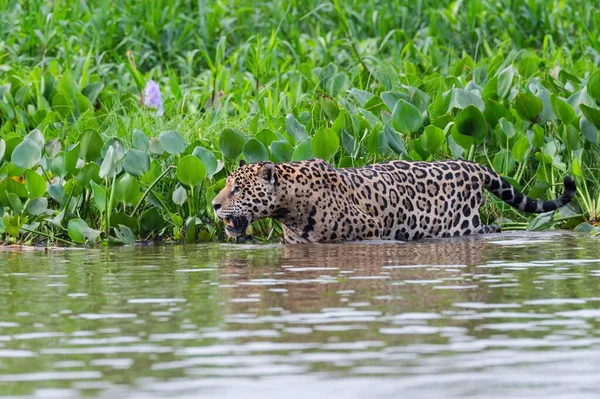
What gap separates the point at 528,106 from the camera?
10531 mm

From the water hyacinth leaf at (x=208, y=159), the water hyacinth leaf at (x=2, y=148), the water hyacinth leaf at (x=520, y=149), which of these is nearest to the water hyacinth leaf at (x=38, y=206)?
the water hyacinth leaf at (x=2, y=148)

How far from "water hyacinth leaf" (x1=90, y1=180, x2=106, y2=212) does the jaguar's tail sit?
2.80 metres

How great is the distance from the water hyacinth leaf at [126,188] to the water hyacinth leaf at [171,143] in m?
0.45

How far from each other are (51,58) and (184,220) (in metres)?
4.64

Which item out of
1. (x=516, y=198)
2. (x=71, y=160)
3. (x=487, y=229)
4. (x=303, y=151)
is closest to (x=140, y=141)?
(x=71, y=160)

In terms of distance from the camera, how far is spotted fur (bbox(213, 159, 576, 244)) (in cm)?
945

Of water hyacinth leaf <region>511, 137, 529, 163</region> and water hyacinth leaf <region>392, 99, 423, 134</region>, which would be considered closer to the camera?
water hyacinth leaf <region>511, 137, 529, 163</region>

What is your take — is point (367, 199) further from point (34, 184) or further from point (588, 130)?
point (34, 184)

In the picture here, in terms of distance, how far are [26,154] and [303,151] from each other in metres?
2.04

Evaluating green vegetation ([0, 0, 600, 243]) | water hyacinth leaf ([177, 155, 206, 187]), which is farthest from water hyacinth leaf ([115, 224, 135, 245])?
water hyacinth leaf ([177, 155, 206, 187])

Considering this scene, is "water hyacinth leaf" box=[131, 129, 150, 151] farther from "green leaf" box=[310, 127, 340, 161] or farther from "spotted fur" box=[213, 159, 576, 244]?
"green leaf" box=[310, 127, 340, 161]

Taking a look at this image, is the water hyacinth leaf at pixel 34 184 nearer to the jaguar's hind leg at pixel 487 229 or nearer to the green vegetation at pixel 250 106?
the green vegetation at pixel 250 106

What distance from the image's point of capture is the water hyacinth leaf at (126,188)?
9664 mm

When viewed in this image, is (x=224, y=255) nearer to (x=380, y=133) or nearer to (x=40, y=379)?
(x=380, y=133)
